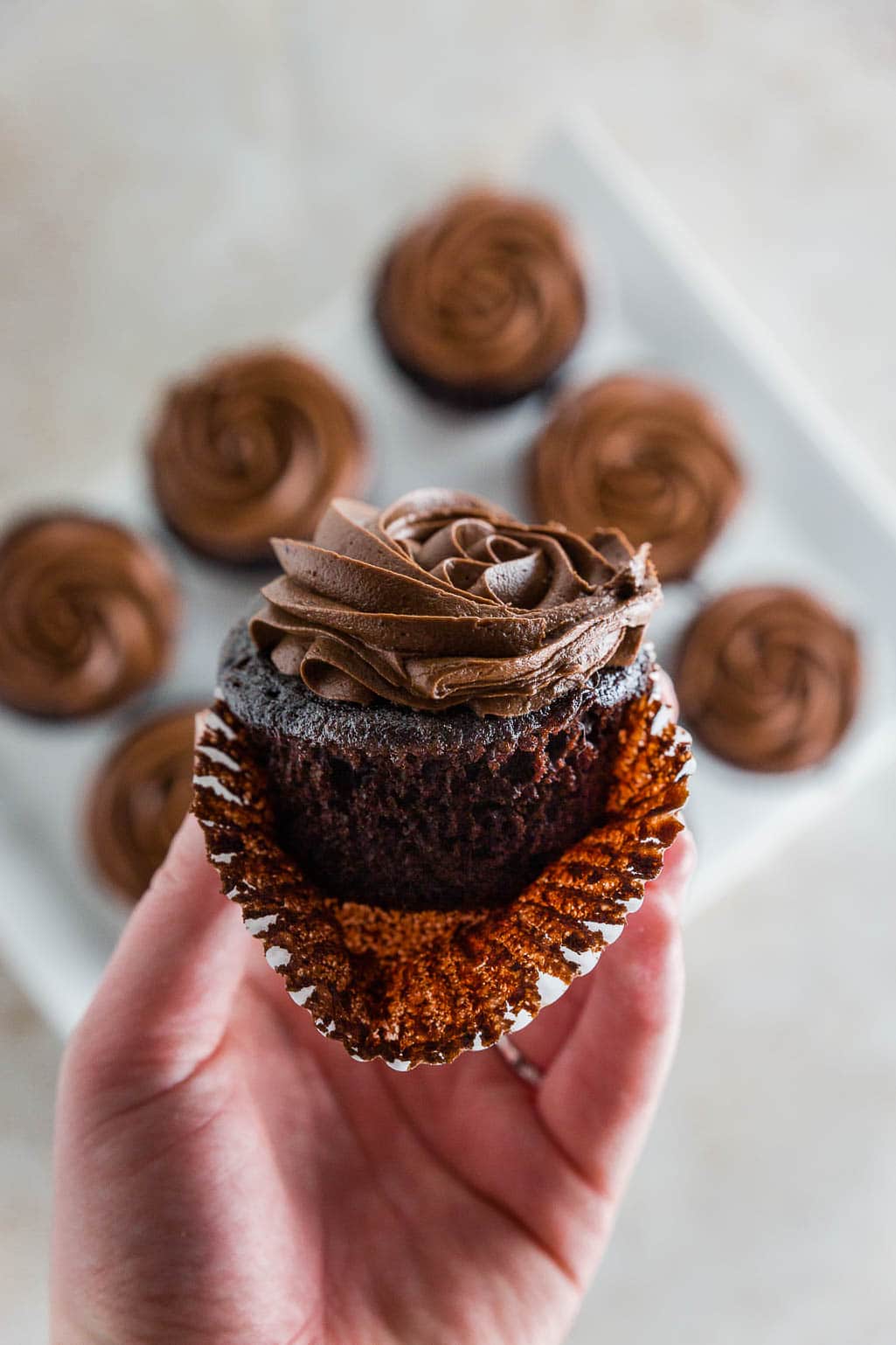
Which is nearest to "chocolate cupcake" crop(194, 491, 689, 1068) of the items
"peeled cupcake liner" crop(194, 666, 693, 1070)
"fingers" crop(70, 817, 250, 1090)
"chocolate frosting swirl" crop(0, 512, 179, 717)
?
"peeled cupcake liner" crop(194, 666, 693, 1070)

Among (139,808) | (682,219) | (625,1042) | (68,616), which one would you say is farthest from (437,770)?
(682,219)

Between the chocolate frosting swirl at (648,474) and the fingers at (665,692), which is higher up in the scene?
the chocolate frosting swirl at (648,474)

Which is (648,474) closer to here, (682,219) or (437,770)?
(682,219)

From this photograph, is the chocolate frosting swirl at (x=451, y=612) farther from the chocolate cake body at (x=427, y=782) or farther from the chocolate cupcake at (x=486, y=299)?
the chocolate cupcake at (x=486, y=299)

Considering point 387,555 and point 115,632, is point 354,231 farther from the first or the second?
point 387,555

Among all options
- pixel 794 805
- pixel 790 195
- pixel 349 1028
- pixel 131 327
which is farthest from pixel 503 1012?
pixel 790 195

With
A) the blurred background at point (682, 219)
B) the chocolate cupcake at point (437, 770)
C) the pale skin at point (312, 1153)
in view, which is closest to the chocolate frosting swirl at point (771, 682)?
the blurred background at point (682, 219)
